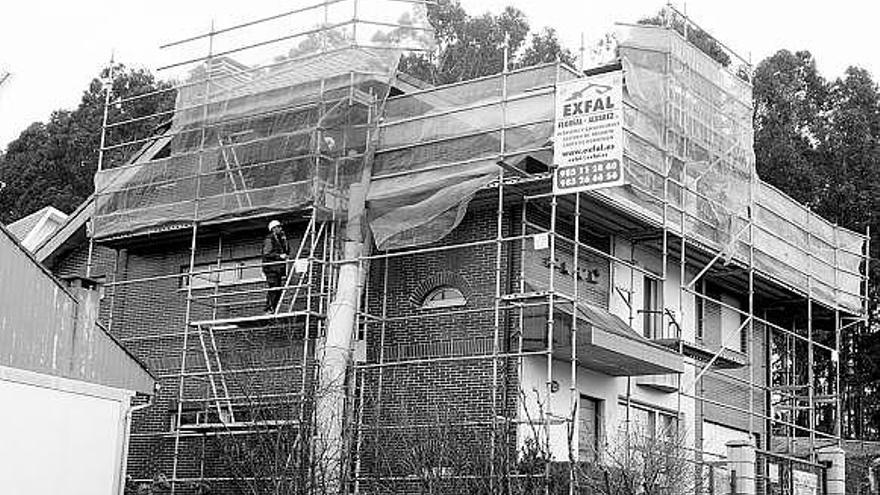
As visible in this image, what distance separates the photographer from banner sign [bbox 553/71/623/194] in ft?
65.5

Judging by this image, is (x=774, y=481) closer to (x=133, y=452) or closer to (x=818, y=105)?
(x=133, y=452)

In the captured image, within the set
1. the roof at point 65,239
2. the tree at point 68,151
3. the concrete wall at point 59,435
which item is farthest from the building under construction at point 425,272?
the tree at point 68,151

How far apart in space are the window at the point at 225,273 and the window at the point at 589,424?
588 centimetres

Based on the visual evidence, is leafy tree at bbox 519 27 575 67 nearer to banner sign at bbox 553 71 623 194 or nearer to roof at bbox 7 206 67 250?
roof at bbox 7 206 67 250

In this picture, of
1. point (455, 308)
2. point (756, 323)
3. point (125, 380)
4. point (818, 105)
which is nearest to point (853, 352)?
point (818, 105)

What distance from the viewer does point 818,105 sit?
41250 millimetres

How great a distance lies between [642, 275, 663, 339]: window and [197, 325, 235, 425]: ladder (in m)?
7.07

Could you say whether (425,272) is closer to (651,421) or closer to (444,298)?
(444,298)

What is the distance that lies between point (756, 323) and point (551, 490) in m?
10.9

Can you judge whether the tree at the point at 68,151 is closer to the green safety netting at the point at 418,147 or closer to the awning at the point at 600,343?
the green safety netting at the point at 418,147

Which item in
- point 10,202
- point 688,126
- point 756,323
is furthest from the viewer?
point 10,202

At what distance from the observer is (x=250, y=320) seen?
22422 millimetres

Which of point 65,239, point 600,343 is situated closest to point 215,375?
point 65,239

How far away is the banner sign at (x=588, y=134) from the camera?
1997cm
